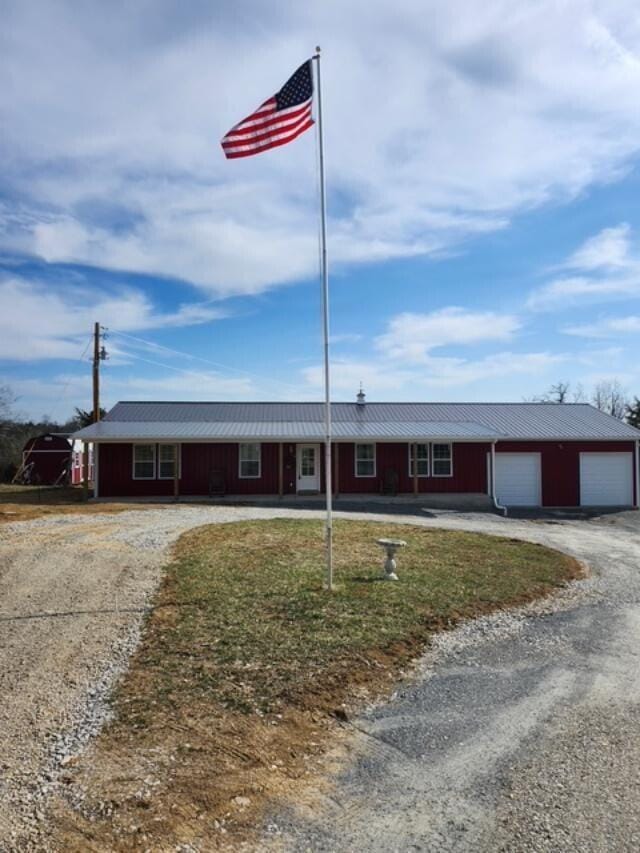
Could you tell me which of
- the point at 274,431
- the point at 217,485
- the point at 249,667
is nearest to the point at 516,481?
the point at 274,431

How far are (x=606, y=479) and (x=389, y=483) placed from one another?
8.14 meters

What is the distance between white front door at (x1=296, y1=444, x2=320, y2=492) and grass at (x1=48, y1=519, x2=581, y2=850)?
11.3m

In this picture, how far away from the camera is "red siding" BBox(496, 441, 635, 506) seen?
23344 mm

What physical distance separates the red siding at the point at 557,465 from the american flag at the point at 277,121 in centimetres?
1742

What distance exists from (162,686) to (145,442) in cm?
1743

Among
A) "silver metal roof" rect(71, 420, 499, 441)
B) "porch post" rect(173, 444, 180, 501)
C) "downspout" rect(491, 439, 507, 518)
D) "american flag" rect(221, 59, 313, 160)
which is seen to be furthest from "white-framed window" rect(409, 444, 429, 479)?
"american flag" rect(221, 59, 313, 160)

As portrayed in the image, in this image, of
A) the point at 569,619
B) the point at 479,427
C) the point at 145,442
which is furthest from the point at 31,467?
the point at 569,619

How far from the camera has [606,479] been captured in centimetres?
2364

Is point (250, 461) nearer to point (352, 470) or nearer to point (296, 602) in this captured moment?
point (352, 470)

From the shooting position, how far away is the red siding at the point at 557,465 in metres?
23.3

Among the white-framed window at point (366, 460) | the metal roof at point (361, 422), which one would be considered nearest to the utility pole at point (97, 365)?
the metal roof at point (361, 422)

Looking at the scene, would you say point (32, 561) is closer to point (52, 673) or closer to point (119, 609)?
point (119, 609)

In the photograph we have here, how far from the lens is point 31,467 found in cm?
3434

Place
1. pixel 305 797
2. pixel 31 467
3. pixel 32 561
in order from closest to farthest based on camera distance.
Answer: pixel 305 797 → pixel 32 561 → pixel 31 467
